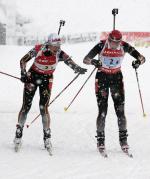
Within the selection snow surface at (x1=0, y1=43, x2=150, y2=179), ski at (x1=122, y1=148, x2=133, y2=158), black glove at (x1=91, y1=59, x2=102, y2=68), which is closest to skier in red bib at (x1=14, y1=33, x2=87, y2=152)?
black glove at (x1=91, y1=59, x2=102, y2=68)

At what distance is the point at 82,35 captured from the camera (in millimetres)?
33031

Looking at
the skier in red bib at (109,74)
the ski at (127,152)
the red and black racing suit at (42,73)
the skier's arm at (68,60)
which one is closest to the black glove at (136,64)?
the skier in red bib at (109,74)

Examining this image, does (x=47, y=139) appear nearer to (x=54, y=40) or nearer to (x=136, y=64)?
(x=54, y=40)

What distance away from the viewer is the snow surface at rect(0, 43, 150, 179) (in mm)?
7973

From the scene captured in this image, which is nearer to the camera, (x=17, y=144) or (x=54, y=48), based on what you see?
(x=54, y=48)

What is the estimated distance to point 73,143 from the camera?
10.5 metres

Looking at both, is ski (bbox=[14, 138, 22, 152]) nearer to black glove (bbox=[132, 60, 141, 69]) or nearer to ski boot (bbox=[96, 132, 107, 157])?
ski boot (bbox=[96, 132, 107, 157])

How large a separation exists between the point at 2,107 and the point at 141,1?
4523 cm

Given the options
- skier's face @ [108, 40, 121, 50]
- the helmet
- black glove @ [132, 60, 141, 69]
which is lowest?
black glove @ [132, 60, 141, 69]

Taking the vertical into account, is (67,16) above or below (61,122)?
below

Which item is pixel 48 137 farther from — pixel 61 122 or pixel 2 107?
pixel 2 107

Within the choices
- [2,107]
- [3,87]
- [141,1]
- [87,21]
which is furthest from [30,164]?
[141,1]

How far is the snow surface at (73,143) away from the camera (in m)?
7.97

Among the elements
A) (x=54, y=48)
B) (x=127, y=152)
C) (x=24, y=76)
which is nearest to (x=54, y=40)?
(x=54, y=48)
